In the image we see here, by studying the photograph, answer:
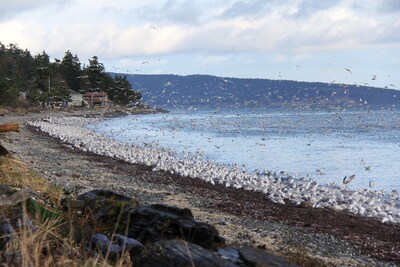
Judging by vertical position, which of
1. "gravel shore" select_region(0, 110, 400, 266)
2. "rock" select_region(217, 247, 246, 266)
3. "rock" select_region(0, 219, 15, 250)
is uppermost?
"rock" select_region(0, 219, 15, 250)

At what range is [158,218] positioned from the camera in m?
6.73

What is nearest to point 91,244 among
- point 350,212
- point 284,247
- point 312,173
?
point 284,247

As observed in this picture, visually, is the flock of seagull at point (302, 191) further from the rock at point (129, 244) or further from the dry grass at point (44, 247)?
the dry grass at point (44, 247)

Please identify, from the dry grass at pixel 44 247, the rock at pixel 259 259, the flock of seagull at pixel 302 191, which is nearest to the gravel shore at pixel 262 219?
the flock of seagull at pixel 302 191

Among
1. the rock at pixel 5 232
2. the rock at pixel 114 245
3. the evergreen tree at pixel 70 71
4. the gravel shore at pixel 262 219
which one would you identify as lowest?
the gravel shore at pixel 262 219

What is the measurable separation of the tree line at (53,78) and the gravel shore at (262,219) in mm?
67801

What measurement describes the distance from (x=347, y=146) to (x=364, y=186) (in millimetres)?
18300

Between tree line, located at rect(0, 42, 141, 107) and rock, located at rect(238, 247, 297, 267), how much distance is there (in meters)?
79.4

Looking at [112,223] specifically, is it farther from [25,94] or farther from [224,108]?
[224,108]

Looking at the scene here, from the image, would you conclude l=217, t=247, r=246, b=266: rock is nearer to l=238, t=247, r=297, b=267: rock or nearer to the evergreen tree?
l=238, t=247, r=297, b=267: rock

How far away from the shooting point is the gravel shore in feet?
29.7

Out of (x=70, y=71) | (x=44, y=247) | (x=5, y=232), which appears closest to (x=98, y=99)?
(x=70, y=71)

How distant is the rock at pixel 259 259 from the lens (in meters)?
5.48

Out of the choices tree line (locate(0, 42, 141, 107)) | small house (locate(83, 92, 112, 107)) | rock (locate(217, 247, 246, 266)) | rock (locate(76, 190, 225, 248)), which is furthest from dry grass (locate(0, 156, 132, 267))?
small house (locate(83, 92, 112, 107))
